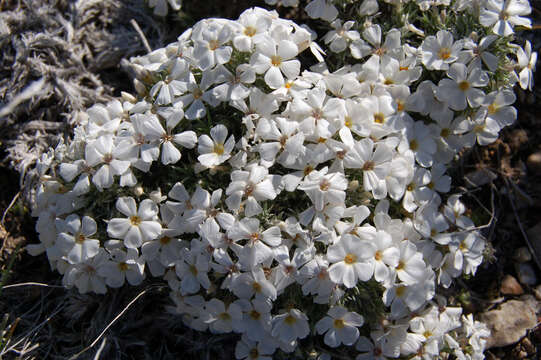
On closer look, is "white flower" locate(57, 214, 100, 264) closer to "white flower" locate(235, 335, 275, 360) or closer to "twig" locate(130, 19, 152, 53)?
"white flower" locate(235, 335, 275, 360)

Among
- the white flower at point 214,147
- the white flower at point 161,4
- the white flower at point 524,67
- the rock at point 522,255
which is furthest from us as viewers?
the white flower at point 161,4

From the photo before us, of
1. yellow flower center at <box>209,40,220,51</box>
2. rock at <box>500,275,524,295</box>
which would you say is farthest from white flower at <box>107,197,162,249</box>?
Result: rock at <box>500,275,524,295</box>

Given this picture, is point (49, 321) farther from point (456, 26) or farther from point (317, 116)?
point (456, 26)

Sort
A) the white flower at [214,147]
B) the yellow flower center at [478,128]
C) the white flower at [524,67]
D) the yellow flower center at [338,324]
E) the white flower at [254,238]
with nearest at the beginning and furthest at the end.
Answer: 1. the white flower at [254,238]
2. the white flower at [214,147]
3. the yellow flower center at [338,324]
4. the white flower at [524,67]
5. the yellow flower center at [478,128]

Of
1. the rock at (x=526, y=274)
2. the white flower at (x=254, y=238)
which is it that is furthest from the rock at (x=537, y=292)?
the white flower at (x=254, y=238)

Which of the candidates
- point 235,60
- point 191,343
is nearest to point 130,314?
point 191,343

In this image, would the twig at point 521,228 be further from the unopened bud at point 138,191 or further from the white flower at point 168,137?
the unopened bud at point 138,191
